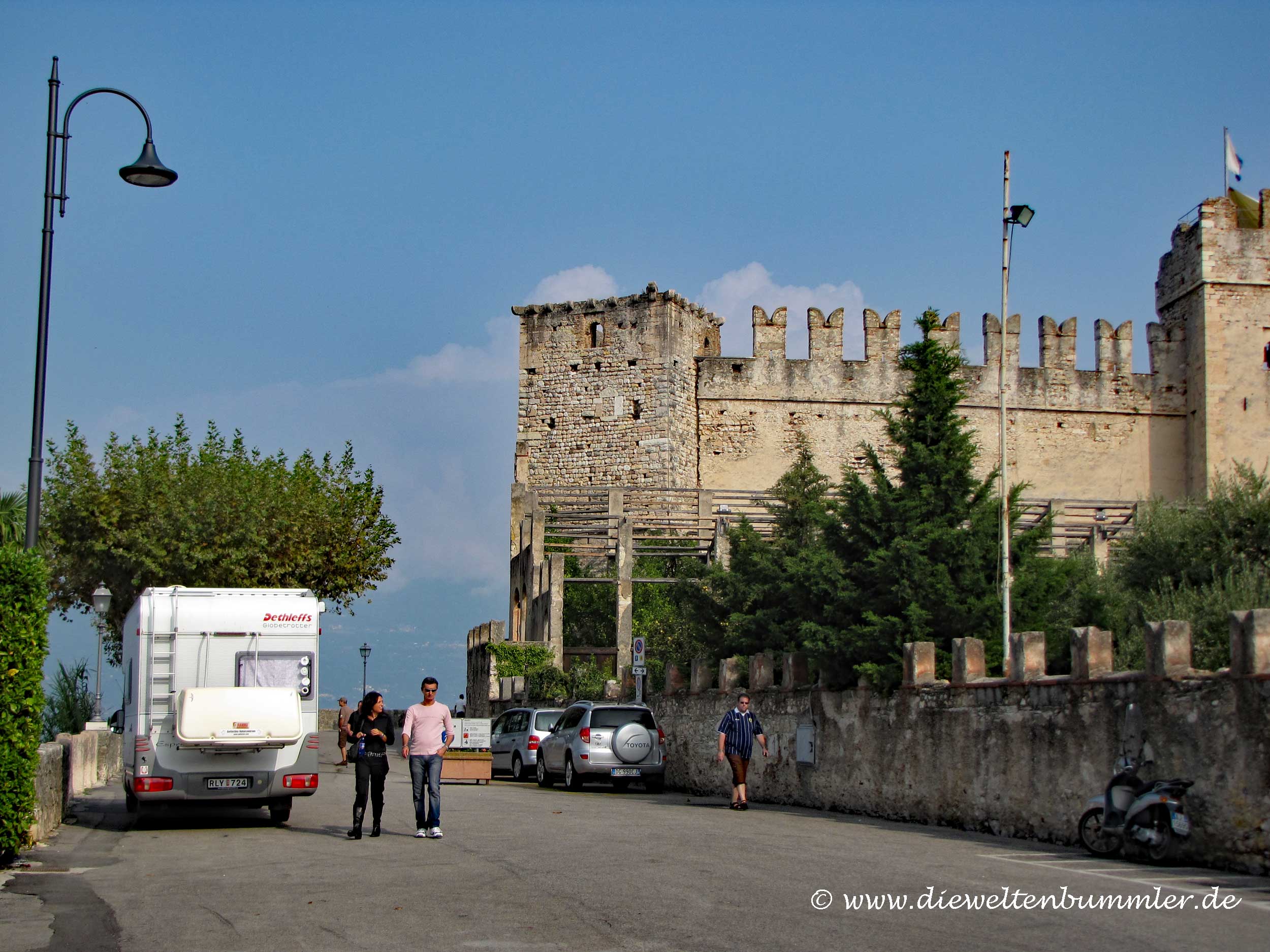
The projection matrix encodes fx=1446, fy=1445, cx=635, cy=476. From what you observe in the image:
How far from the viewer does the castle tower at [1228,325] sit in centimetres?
4450

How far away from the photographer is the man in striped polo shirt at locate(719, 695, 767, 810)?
18.2 meters

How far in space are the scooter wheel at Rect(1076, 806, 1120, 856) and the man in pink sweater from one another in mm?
5798

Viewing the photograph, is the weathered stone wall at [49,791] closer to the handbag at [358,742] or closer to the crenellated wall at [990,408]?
Result: the handbag at [358,742]

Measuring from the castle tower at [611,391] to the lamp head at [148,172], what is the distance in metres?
29.4

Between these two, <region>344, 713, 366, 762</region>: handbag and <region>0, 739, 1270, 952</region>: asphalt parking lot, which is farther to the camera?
<region>344, 713, 366, 762</region>: handbag

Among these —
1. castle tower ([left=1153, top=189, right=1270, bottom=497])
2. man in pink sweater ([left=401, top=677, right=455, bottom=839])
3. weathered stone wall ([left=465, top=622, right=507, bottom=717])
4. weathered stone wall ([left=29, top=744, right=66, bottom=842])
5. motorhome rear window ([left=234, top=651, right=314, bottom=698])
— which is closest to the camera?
weathered stone wall ([left=29, top=744, right=66, bottom=842])

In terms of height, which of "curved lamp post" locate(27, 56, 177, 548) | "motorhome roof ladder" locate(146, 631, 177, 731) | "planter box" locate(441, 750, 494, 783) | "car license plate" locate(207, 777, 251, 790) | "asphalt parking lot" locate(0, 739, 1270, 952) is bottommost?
"planter box" locate(441, 750, 494, 783)

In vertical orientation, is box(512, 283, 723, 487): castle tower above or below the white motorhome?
above

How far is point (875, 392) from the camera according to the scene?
154 ft

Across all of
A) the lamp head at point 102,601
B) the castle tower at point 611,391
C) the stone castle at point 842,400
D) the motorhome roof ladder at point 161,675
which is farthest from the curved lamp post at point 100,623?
the castle tower at point 611,391

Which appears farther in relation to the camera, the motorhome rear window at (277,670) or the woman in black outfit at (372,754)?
the motorhome rear window at (277,670)

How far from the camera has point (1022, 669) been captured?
46.9ft

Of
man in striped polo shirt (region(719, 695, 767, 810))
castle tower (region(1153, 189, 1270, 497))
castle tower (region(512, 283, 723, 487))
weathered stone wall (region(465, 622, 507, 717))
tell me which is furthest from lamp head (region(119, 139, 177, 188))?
castle tower (region(1153, 189, 1270, 497))

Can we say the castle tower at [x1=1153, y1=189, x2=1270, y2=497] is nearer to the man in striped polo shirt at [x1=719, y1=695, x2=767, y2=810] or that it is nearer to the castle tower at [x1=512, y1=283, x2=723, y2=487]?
the castle tower at [x1=512, y1=283, x2=723, y2=487]
